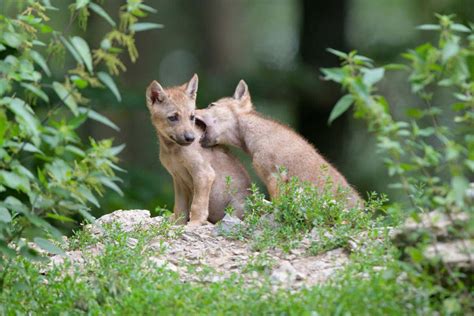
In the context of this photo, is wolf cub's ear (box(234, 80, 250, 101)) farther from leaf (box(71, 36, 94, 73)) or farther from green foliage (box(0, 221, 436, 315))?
leaf (box(71, 36, 94, 73))

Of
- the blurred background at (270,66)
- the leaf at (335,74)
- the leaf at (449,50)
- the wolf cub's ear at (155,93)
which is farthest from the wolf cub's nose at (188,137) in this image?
A: the blurred background at (270,66)

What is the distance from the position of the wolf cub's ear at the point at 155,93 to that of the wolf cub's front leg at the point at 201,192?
3.08ft

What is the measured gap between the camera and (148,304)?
6.80 meters

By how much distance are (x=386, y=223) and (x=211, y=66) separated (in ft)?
47.7

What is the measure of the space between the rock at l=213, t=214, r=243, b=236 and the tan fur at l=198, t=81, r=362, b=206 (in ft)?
2.97

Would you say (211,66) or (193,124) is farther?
(211,66)

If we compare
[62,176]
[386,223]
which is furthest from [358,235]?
[62,176]

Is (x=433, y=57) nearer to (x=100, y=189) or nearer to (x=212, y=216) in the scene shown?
(x=100, y=189)

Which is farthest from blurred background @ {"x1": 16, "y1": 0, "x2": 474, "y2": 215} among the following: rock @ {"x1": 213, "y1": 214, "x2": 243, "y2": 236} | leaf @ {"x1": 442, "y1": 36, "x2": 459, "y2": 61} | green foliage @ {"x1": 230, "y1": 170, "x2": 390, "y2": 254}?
leaf @ {"x1": 442, "y1": 36, "x2": 459, "y2": 61}

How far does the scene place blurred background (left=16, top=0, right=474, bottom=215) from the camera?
668 inches

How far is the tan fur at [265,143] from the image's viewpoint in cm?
1020

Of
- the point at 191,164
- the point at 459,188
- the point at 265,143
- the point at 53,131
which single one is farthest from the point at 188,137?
the point at 459,188

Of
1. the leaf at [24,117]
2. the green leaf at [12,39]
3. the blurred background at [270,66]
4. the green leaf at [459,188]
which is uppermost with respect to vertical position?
the green leaf at [12,39]

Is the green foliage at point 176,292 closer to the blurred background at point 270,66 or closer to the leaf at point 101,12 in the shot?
the leaf at point 101,12
